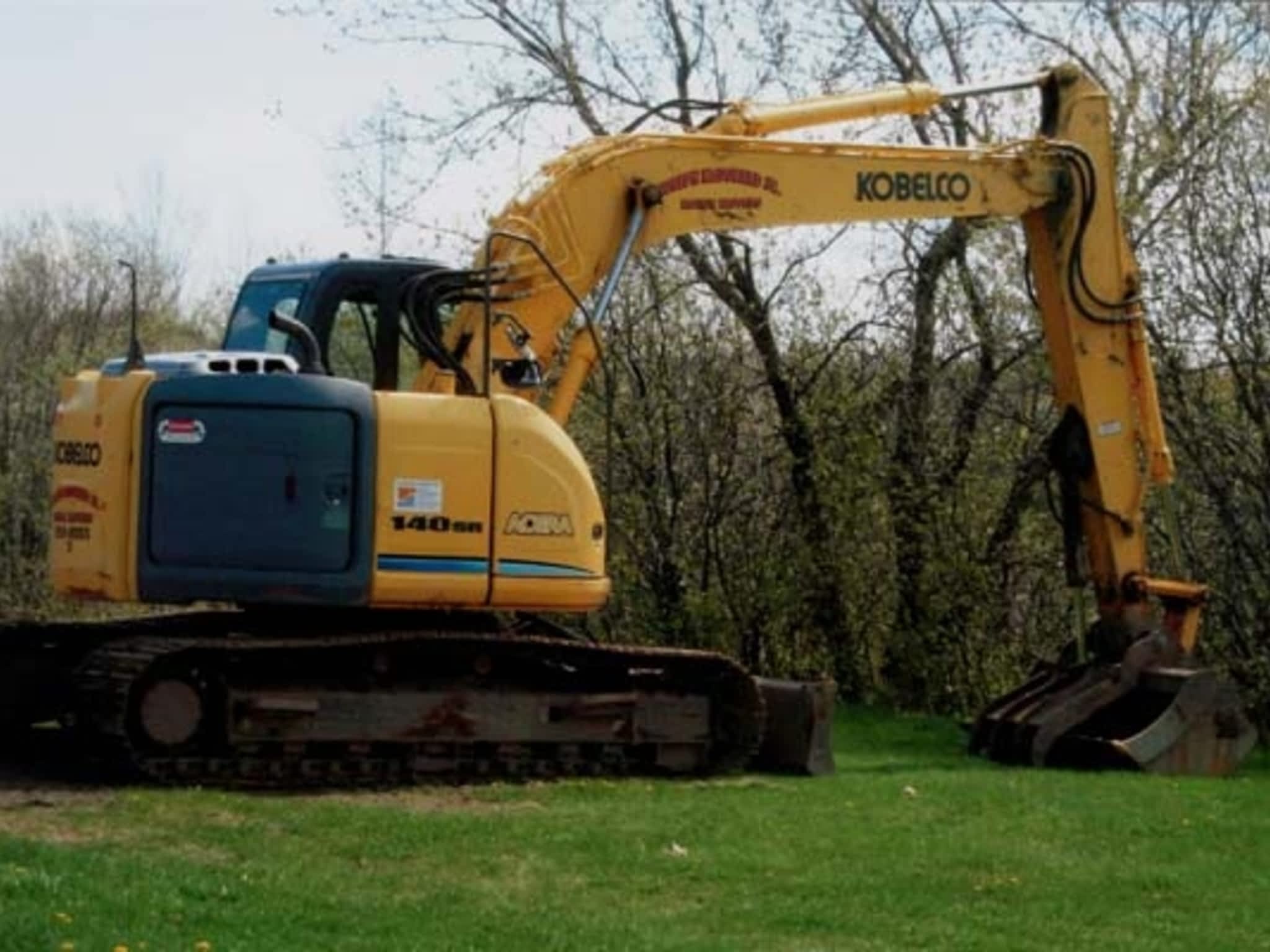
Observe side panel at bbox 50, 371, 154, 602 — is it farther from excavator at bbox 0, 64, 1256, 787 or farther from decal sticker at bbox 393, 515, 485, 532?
decal sticker at bbox 393, 515, 485, 532

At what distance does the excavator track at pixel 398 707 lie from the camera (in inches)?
503

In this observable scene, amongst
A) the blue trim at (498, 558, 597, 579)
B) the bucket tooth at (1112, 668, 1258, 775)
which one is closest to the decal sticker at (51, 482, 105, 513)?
the blue trim at (498, 558, 597, 579)

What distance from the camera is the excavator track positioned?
1277 cm

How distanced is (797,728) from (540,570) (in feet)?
6.59

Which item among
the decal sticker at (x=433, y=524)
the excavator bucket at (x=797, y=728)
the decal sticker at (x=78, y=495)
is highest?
the decal sticker at (x=78, y=495)

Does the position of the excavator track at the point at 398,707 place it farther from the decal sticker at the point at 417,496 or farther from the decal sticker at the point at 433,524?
the decal sticker at the point at 417,496

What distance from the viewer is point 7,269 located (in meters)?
44.4

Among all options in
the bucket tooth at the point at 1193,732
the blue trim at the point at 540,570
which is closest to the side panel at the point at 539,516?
the blue trim at the point at 540,570

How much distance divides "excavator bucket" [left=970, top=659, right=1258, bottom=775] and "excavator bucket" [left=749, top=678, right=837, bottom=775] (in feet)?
4.99

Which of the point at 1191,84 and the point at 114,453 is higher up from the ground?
the point at 1191,84

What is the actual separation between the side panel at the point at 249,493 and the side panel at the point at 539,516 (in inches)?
31.8

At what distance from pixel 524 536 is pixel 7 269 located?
1303 inches

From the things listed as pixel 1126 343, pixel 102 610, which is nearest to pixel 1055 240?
pixel 1126 343

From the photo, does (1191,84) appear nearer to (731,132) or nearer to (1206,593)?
(1206,593)
